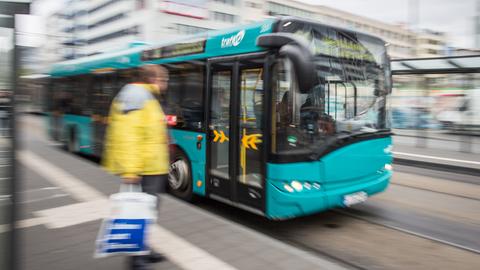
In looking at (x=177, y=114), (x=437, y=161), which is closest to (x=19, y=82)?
(x=177, y=114)

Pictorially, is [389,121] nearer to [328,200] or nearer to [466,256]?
[328,200]

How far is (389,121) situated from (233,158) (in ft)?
7.83

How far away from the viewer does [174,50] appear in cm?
709

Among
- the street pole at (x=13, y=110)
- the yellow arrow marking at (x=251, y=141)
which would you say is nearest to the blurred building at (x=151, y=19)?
the yellow arrow marking at (x=251, y=141)

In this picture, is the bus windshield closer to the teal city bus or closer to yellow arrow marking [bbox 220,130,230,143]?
the teal city bus

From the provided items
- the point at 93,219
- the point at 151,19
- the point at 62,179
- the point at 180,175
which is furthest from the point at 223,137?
the point at 151,19

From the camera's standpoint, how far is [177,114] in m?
6.93

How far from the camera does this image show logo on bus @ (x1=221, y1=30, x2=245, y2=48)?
567cm

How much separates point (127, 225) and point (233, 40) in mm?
3300

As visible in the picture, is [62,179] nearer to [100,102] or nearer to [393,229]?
[100,102]

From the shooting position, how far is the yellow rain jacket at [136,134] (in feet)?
Answer: 11.2

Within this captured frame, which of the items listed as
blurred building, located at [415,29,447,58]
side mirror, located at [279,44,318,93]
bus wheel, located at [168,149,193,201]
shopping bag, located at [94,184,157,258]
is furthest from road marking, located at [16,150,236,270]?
blurred building, located at [415,29,447,58]

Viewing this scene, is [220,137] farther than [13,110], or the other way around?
[220,137]

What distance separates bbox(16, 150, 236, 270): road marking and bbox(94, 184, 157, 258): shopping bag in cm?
69
